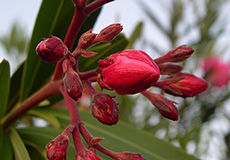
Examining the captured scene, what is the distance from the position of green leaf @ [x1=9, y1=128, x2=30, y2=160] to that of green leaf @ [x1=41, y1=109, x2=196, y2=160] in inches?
7.8

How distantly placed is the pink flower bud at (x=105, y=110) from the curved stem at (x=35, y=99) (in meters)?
0.15

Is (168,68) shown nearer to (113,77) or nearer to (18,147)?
(113,77)

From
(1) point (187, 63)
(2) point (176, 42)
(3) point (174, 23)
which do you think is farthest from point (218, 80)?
(3) point (174, 23)

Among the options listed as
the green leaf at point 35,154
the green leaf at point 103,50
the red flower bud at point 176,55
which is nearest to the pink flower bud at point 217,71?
the green leaf at point 103,50

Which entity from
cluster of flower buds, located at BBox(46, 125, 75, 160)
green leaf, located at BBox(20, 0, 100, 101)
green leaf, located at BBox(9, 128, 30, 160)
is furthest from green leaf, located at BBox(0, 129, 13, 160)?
cluster of flower buds, located at BBox(46, 125, 75, 160)

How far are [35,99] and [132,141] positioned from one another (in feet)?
1.15

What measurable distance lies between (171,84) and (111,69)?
10.0 inches

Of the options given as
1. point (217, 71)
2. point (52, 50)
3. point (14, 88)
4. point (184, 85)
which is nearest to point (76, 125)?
point (52, 50)

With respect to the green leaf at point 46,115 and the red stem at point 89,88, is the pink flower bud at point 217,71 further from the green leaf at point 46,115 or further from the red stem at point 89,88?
the red stem at point 89,88

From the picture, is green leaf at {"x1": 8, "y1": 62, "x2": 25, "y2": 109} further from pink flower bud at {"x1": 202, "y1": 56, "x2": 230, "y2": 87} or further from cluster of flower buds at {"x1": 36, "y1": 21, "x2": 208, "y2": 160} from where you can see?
pink flower bud at {"x1": 202, "y1": 56, "x2": 230, "y2": 87}

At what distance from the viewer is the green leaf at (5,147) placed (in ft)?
2.78

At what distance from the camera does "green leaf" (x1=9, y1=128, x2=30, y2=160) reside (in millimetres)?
759

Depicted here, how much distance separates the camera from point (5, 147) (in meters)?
0.87

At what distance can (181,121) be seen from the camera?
6.28 feet
